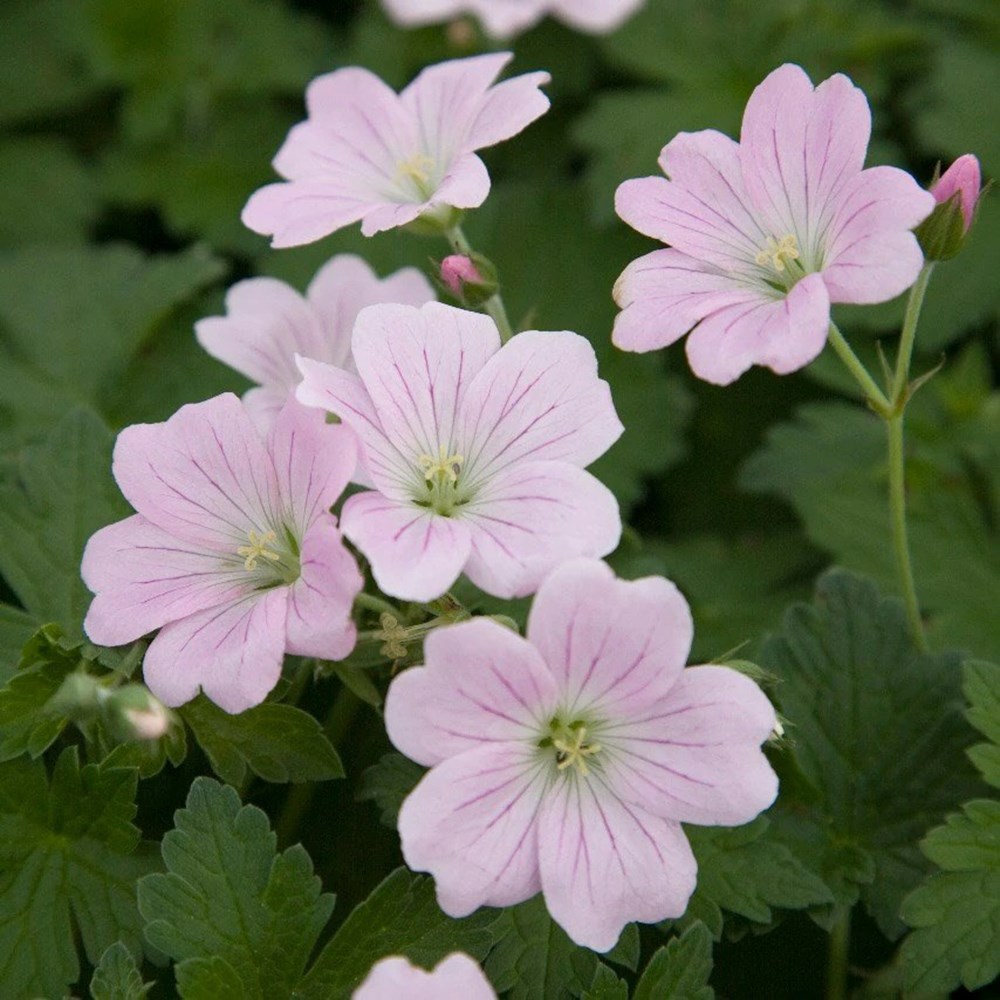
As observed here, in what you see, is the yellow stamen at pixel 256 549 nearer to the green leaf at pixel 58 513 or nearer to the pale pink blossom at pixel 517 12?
the green leaf at pixel 58 513

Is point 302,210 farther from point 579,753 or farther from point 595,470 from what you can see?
point 595,470

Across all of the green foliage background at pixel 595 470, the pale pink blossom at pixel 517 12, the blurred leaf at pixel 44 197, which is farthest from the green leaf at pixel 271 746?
the pale pink blossom at pixel 517 12

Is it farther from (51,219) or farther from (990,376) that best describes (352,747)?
(51,219)

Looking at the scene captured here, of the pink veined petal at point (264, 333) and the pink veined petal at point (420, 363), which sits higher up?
the pink veined petal at point (420, 363)

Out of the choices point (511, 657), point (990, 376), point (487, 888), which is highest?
point (511, 657)

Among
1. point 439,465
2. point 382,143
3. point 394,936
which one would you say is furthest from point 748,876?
point 382,143

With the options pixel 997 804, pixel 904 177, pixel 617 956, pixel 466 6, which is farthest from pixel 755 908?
pixel 466 6
